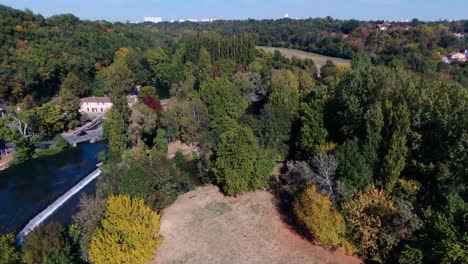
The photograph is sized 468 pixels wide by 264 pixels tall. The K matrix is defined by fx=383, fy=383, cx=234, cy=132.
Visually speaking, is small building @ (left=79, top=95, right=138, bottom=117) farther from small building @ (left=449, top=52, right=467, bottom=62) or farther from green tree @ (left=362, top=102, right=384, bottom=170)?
small building @ (left=449, top=52, right=467, bottom=62)

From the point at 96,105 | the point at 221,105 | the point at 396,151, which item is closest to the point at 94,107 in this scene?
the point at 96,105

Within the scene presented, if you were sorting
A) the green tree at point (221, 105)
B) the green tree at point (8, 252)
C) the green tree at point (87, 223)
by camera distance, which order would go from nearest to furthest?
the green tree at point (8, 252) < the green tree at point (87, 223) < the green tree at point (221, 105)

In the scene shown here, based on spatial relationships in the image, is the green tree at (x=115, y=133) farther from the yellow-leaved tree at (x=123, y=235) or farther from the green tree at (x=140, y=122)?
the yellow-leaved tree at (x=123, y=235)

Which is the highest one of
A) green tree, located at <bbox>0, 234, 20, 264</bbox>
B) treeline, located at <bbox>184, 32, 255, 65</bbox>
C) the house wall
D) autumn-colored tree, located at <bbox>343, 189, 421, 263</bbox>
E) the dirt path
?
treeline, located at <bbox>184, 32, 255, 65</bbox>

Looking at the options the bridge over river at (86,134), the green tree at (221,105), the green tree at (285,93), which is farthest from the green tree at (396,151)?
the bridge over river at (86,134)

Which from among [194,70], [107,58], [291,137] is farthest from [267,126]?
[107,58]

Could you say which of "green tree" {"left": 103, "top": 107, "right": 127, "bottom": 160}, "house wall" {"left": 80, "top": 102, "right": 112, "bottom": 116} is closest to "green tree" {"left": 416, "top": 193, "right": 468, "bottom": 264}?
"green tree" {"left": 103, "top": 107, "right": 127, "bottom": 160}
